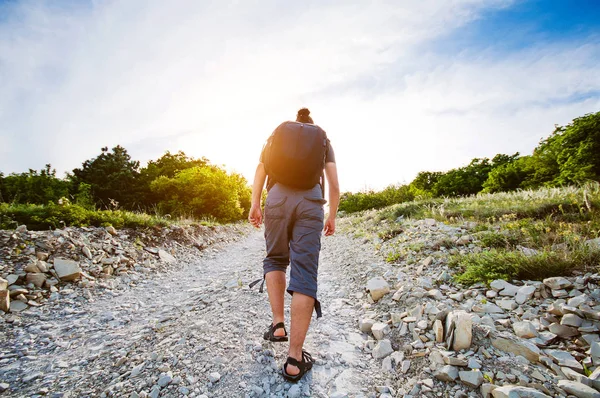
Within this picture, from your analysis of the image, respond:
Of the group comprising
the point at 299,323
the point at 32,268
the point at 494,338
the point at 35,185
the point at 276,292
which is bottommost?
the point at 494,338

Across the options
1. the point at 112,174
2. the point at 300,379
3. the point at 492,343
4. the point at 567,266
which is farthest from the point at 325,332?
the point at 112,174

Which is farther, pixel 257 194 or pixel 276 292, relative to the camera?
pixel 257 194

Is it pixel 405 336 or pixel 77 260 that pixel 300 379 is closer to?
pixel 405 336

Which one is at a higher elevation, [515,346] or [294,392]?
[515,346]

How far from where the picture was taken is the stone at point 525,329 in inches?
84.3

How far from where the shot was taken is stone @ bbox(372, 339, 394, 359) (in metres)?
2.42

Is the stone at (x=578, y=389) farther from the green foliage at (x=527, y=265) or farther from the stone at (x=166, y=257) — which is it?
the stone at (x=166, y=257)

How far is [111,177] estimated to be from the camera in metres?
23.5

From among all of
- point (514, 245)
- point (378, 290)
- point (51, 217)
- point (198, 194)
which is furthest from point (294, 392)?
point (198, 194)

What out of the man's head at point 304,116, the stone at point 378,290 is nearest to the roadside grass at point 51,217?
the man's head at point 304,116

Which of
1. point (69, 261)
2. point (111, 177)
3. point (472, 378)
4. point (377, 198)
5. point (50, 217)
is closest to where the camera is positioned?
point (472, 378)

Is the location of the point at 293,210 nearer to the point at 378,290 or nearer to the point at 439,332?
the point at 439,332

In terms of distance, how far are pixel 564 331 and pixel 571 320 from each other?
0.13 metres

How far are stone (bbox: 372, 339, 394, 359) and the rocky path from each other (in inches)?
3.1
